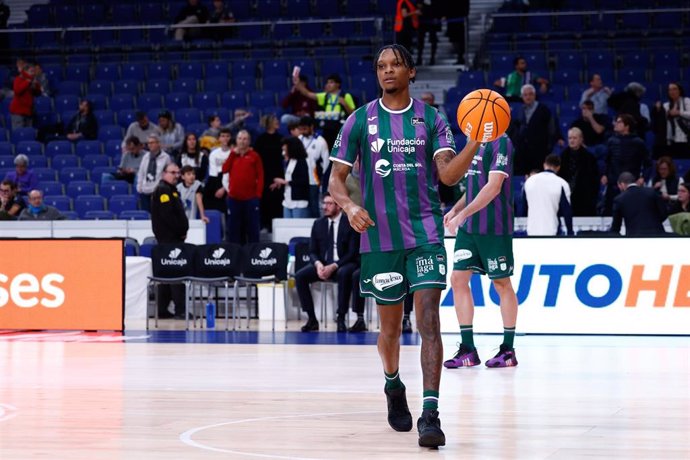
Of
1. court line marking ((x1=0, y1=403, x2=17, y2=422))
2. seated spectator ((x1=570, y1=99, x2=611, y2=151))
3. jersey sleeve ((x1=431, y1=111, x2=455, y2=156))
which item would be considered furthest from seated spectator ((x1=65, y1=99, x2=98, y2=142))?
jersey sleeve ((x1=431, y1=111, x2=455, y2=156))

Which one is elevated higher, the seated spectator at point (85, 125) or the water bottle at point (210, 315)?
the seated spectator at point (85, 125)

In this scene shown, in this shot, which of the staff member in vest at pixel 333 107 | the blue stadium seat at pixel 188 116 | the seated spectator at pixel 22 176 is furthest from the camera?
the blue stadium seat at pixel 188 116

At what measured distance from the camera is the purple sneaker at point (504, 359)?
9.91 m

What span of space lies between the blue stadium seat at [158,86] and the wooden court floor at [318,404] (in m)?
11.5

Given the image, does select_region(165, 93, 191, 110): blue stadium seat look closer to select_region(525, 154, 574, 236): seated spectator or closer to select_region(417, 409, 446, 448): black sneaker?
select_region(525, 154, 574, 236): seated spectator

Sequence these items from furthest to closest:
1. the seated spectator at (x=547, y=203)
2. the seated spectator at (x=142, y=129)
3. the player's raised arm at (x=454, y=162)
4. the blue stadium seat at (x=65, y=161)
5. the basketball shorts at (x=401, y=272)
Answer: the blue stadium seat at (x=65, y=161)
the seated spectator at (x=142, y=129)
the seated spectator at (x=547, y=203)
the basketball shorts at (x=401, y=272)
the player's raised arm at (x=454, y=162)

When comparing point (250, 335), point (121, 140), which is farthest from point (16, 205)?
point (250, 335)

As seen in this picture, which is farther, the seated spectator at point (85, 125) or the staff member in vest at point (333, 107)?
the seated spectator at point (85, 125)

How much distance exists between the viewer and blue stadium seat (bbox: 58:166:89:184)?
67.6ft

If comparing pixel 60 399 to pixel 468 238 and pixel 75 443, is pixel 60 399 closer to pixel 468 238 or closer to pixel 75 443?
pixel 75 443

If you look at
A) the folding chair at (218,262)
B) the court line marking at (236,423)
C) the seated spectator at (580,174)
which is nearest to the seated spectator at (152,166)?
the folding chair at (218,262)

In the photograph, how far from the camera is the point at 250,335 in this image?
14.1 m

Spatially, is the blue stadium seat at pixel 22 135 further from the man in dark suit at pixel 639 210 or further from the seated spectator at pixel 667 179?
the man in dark suit at pixel 639 210

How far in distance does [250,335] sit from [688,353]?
5.34 m
